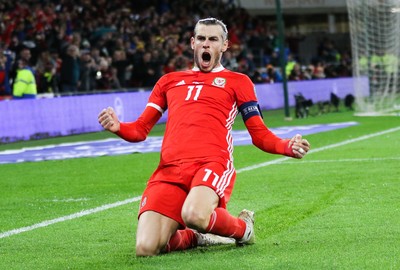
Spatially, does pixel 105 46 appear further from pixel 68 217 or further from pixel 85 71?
pixel 68 217

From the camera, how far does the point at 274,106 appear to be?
3347 centimetres

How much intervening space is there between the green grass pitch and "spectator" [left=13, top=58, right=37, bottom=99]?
6.26 meters

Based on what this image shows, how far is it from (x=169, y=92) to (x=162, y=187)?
2.85ft

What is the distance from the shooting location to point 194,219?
735cm

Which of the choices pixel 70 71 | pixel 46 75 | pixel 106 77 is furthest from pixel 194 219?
pixel 106 77

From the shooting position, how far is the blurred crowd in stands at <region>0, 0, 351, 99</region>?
2564 cm

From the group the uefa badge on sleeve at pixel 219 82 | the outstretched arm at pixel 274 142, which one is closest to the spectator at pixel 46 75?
the uefa badge on sleeve at pixel 219 82

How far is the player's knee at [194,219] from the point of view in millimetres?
7352

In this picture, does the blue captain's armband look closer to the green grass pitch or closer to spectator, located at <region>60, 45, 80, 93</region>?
the green grass pitch

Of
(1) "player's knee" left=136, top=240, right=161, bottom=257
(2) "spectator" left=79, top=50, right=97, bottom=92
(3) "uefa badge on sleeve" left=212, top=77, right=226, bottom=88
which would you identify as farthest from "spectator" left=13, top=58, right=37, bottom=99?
(1) "player's knee" left=136, top=240, right=161, bottom=257

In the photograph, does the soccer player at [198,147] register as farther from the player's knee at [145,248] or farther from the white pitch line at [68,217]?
the white pitch line at [68,217]

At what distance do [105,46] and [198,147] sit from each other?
23.1 meters

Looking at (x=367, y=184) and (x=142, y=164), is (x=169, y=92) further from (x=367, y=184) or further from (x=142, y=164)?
(x=142, y=164)

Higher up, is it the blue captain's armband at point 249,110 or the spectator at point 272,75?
the blue captain's armband at point 249,110
